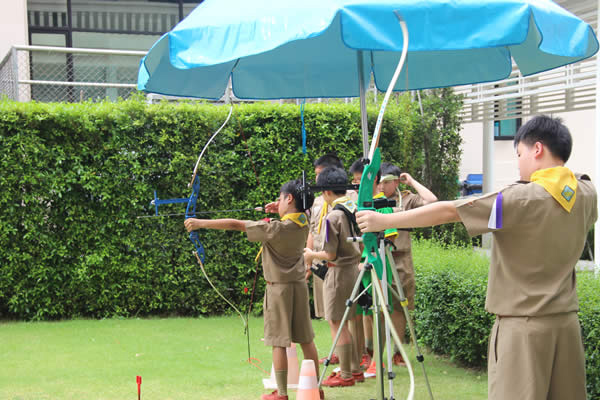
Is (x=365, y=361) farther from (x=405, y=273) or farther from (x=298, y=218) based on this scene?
(x=298, y=218)

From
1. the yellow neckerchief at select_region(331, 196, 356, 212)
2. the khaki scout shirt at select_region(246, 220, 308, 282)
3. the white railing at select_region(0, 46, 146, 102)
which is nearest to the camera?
the khaki scout shirt at select_region(246, 220, 308, 282)

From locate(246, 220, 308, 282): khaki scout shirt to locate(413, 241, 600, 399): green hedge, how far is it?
160 centimetres

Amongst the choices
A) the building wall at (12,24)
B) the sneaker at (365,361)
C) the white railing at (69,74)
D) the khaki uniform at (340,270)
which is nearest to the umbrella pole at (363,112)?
the khaki uniform at (340,270)

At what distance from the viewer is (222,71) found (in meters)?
4.95

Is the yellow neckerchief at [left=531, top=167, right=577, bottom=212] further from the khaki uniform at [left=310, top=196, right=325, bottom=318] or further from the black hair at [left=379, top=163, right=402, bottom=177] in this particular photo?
the khaki uniform at [left=310, top=196, right=325, bottom=318]

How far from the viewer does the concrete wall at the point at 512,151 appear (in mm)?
15338

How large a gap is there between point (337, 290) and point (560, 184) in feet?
9.32

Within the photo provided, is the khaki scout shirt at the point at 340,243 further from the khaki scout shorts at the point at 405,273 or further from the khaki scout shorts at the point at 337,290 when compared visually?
the khaki scout shorts at the point at 405,273

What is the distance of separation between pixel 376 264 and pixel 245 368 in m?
3.07

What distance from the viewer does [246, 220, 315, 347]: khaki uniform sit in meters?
4.75

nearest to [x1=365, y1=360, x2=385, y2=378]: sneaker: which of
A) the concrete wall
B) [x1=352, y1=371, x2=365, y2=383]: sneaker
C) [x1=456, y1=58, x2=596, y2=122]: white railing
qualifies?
[x1=352, y1=371, x2=365, y2=383]: sneaker

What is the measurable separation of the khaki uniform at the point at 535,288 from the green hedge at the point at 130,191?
5076 mm

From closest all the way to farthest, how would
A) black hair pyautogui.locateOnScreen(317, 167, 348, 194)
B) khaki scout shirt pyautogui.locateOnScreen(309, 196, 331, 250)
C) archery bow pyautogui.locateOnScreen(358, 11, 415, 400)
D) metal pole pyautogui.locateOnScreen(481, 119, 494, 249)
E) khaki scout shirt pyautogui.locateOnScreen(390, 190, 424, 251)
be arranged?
archery bow pyautogui.locateOnScreen(358, 11, 415, 400) → black hair pyautogui.locateOnScreen(317, 167, 348, 194) → khaki scout shirt pyautogui.locateOnScreen(390, 190, 424, 251) → khaki scout shirt pyautogui.locateOnScreen(309, 196, 331, 250) → metal pole pyautogui.locateOnScreen(481, 119, 494, 249)

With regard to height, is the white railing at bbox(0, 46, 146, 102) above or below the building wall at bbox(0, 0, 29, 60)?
below
